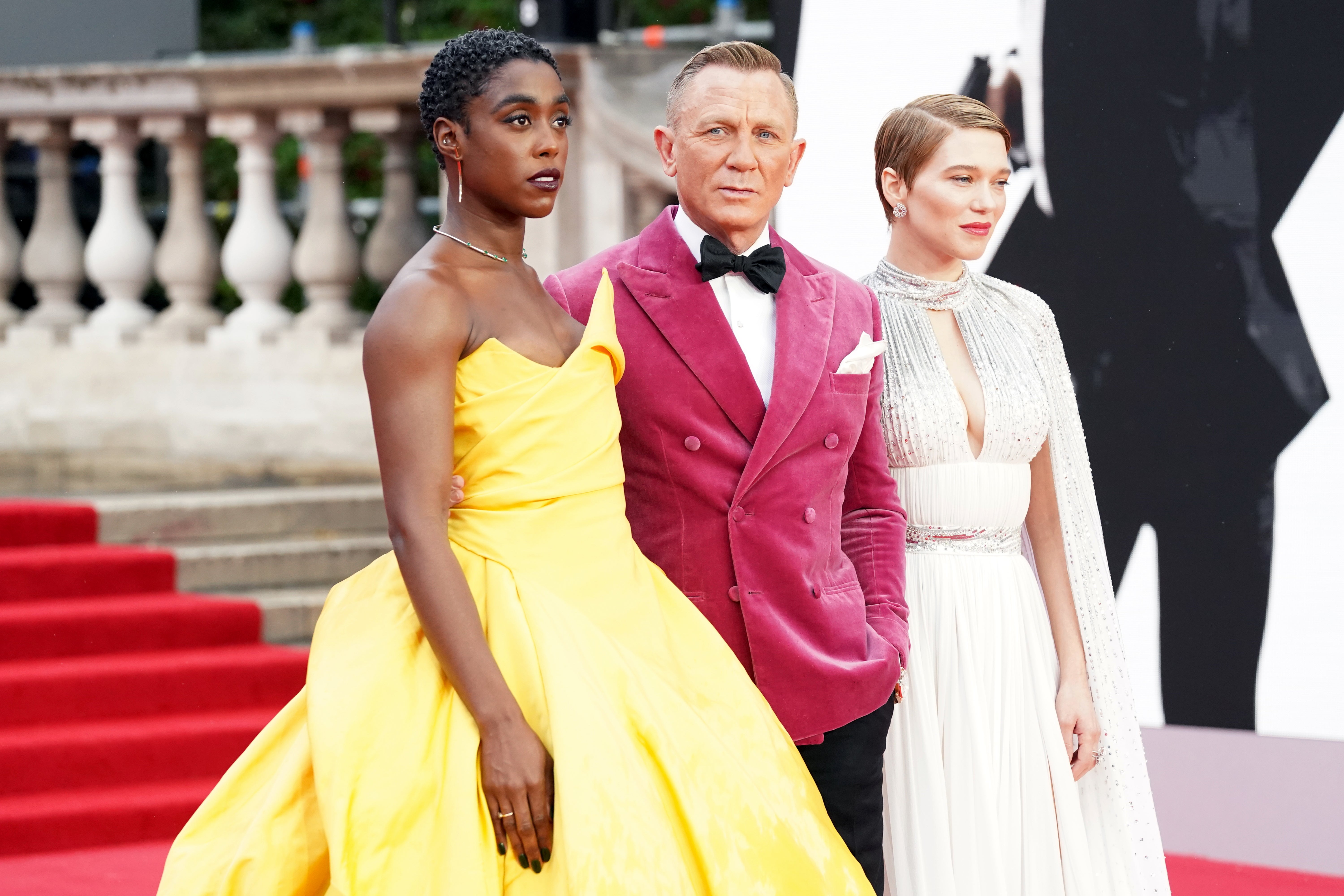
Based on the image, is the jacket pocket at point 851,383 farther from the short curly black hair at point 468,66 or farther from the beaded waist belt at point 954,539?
the short curly black hair at point 468,66

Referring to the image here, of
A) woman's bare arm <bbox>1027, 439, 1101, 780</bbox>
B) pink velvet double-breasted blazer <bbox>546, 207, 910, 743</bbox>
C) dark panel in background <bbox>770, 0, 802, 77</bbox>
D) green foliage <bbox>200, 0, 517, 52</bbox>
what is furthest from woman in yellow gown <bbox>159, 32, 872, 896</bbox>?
green foliage <bbox>200, 0, 517, 52</bbox>

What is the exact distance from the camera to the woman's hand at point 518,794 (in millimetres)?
1898

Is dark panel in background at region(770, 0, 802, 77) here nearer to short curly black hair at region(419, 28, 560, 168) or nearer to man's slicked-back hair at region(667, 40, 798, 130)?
man's slicked-back hair at region(667, 40, 798, 130)

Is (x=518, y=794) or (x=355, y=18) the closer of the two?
(x=518, y=794)

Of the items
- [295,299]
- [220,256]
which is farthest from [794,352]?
[295,299]

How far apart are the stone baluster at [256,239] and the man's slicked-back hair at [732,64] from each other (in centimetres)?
334

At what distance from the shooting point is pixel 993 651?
2.65 meters

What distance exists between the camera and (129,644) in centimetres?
469

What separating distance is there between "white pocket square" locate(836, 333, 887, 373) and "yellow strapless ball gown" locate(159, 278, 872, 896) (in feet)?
1.47

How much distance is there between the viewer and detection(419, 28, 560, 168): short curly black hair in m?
2.09

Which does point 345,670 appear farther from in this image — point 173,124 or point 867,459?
point 173,124

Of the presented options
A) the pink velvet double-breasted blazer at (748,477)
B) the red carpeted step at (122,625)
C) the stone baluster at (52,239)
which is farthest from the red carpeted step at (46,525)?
the pink velvet double-breasted blazer at (748,477)

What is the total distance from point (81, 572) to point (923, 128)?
3.34 metres

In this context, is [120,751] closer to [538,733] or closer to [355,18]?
[538,733]
